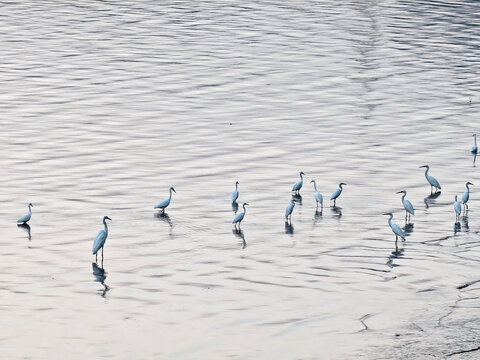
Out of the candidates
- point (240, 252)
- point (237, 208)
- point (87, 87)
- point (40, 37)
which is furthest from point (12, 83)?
point (240, 252)

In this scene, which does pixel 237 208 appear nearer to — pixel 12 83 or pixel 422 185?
pixel 422 185

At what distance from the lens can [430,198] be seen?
36.0m

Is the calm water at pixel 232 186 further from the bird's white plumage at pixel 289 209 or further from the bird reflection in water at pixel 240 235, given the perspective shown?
the bird's white plumage at pixel 289 209

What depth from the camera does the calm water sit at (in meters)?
24.9

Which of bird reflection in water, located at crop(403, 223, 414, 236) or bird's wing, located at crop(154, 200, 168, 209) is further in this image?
bird's wing, located at crop(154, 200, 168, 209)

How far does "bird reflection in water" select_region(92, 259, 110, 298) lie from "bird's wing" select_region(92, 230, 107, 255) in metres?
0.45

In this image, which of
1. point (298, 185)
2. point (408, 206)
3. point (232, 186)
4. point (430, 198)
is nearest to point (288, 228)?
point (298, 185)

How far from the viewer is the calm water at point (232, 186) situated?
24.9m

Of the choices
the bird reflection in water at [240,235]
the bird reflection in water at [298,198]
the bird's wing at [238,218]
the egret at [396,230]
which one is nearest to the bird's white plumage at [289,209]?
the bird's wing at [238,218]

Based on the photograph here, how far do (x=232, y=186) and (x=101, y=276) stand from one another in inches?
374

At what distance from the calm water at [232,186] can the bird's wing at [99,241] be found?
559 millimetres

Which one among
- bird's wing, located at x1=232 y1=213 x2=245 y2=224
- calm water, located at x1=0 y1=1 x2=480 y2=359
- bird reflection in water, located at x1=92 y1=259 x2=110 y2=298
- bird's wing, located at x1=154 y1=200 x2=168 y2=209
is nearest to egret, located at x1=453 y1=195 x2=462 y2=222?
calm water, located at x1=0 y1=1 x2=480 y2=359

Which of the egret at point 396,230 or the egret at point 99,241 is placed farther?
the egret at point 396,230

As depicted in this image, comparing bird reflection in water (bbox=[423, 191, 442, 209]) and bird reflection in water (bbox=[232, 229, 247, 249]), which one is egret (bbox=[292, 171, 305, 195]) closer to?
bird reflection in water (bbox=[423, 191, 442, 209])
